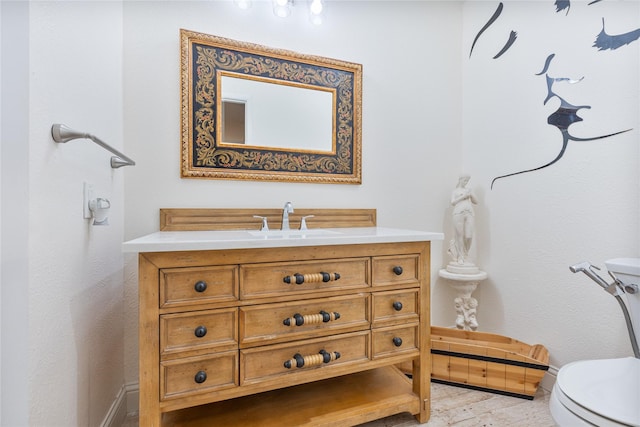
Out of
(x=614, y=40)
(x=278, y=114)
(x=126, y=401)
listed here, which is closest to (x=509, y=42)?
(x=614, y=40)

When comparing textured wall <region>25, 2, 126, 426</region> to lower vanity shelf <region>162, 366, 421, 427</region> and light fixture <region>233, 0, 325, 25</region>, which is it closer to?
lower vanity shelf <region>162, 366, 421, 427</region>

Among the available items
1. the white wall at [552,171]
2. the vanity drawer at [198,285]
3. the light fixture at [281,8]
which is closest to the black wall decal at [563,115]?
the white wall at [552,171]

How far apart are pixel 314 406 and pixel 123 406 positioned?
0.92m

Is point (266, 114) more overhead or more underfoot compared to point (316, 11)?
more underfoot

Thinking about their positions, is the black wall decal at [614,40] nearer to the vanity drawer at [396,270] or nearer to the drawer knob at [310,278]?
the vanity drawer at [396,270]

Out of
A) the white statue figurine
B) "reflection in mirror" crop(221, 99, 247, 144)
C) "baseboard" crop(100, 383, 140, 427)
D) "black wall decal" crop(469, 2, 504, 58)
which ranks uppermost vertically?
"black wall decal" crop(469, 2, 504, 58)

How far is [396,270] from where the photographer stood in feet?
4.60

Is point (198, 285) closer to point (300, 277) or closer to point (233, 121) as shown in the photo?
point (300, 277)

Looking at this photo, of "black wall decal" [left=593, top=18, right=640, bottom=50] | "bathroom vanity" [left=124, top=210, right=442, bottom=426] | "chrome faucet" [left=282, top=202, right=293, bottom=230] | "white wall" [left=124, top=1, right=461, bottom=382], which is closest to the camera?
"bathroom vanity" [left=124, top=210, right=442, bottom=426]

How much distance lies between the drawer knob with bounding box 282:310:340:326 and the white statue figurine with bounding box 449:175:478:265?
1.18m

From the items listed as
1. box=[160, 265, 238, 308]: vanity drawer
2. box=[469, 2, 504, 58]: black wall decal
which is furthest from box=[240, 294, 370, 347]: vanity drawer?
box=[469, 2, 504, 58]: black wall decal

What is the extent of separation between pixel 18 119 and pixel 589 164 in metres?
2.24

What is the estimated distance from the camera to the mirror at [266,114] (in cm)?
165

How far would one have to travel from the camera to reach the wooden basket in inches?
64.7
